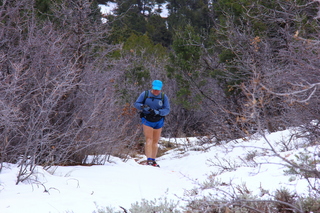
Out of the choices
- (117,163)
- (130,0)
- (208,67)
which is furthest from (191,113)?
(130,0)

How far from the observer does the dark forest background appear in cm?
456

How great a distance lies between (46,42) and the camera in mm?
5914

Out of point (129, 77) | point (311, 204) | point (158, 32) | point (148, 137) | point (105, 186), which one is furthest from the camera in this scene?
point (158, 32)

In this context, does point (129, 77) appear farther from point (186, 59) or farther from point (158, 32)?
point (158, 32)

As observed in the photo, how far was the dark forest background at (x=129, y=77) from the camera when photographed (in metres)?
4.56

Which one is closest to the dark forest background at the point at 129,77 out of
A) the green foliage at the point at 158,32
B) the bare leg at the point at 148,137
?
the bare leg at the point at 148,137

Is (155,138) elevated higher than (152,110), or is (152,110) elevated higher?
(152,110)

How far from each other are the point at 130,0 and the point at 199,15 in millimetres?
8626

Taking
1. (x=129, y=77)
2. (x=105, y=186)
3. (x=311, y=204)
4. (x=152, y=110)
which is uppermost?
(x=129, y=77)

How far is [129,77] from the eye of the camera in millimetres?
12711

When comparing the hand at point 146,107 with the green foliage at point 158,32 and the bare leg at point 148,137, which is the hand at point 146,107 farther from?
the green foliage at point 158,32

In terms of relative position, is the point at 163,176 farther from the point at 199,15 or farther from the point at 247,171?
the point at 199,15

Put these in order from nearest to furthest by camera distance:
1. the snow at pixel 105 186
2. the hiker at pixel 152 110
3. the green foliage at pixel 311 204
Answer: the green foliage at pixel 311 204 < the snow at pixel 105 186 < the hiker at pixel 152 110

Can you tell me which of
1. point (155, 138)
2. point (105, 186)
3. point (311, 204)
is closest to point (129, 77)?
point (155, 138)
